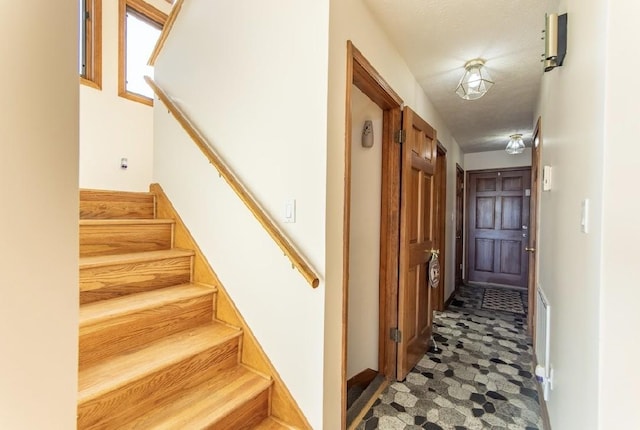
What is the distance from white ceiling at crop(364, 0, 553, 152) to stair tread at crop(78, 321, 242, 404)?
216 cm

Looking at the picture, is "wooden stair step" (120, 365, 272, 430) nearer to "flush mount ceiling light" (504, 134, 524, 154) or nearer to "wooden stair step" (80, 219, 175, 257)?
"wooden stair step" (80, 219, 175, 257)

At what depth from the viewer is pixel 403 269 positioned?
226 cm

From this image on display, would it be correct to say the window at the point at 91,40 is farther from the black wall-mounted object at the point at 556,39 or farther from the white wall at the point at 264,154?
the black wall-mounted object at the point at 556,39

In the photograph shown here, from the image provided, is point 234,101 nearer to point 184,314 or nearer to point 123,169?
point 184,314

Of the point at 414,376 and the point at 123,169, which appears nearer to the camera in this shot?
the point at 414,376

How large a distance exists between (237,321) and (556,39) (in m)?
2.22

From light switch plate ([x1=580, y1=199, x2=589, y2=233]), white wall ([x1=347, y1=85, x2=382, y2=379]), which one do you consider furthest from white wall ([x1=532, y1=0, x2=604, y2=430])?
white wall ([x1=347, y1=85, x2=382, y2=379])

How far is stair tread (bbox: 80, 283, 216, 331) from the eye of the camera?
1.43 m

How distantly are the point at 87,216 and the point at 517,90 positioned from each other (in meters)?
3.86

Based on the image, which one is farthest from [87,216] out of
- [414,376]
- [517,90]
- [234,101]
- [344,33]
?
[517,90]

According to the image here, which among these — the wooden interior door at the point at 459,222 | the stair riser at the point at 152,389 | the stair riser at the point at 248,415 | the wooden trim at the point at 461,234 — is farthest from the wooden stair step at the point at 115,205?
the wooden interior door at the point at 459,222

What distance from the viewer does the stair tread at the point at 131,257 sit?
5.45 feet

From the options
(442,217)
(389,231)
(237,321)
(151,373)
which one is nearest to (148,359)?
→ (151,373)

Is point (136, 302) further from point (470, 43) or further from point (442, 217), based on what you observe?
point (442, 217)
